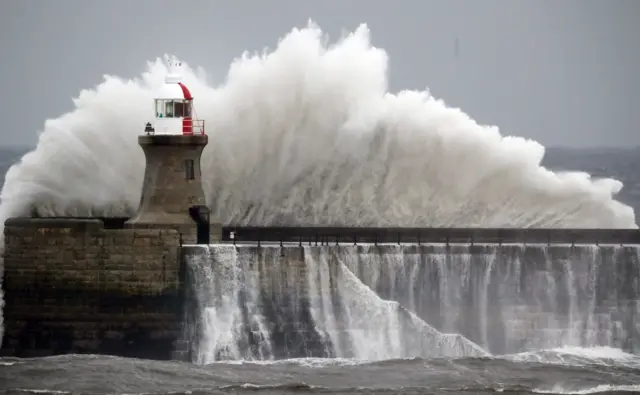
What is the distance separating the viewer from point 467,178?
39.2m

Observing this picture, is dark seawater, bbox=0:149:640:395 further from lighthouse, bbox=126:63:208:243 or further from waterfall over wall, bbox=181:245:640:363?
lighthouse, bbox=126:63:208:243

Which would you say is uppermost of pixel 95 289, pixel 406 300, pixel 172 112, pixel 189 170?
pixel 172 112

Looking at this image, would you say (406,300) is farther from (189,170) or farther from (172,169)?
(172,169)

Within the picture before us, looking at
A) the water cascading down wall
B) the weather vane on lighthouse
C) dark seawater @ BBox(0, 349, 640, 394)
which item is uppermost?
the weather vane on lighthouse

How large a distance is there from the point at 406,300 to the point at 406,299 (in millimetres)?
17

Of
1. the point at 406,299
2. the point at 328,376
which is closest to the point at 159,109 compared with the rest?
the point at 406,299

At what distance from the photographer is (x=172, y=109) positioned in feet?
114

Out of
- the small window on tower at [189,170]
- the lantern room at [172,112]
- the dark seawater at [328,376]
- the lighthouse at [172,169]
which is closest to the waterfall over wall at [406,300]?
the dark seawater at [328,376]

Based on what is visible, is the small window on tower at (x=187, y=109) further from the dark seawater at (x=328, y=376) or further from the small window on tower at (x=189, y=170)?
the dark seawater at (x=328, y=376)

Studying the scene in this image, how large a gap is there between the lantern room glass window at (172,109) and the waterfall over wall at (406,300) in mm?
2475

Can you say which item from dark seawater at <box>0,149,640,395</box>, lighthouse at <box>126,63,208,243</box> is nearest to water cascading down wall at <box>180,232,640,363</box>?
dark seawater at <box>0,149,640,395</box>

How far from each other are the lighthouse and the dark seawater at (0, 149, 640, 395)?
260 cm

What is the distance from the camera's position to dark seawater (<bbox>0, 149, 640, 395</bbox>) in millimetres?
31547

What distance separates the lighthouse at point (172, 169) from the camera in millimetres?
34656
